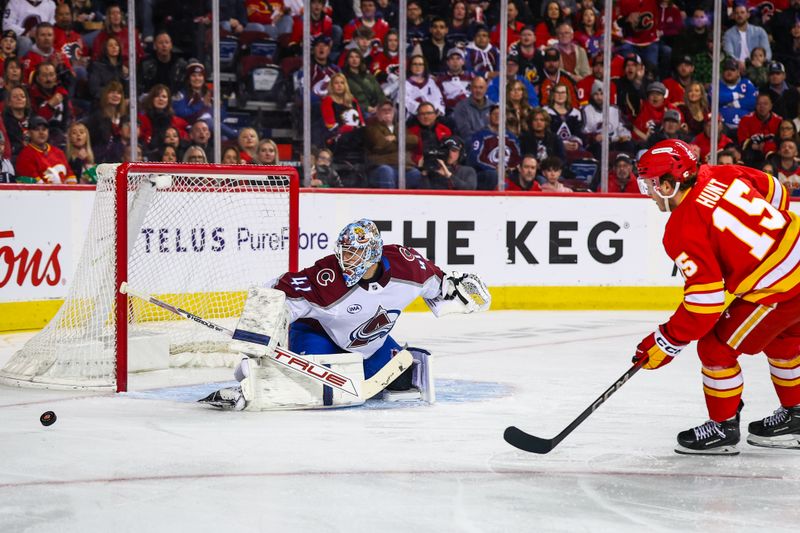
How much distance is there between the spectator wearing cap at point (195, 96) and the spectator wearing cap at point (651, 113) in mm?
3238

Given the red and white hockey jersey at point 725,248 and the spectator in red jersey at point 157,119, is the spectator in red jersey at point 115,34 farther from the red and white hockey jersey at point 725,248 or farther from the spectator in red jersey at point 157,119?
the red and white hockey jersey at point 725,248

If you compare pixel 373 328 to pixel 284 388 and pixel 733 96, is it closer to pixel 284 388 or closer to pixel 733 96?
pixel 284 388

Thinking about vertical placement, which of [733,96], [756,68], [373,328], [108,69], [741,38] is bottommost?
[373,328]

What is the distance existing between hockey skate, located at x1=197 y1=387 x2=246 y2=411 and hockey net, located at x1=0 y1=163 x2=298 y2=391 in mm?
532

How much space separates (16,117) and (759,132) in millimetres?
5384

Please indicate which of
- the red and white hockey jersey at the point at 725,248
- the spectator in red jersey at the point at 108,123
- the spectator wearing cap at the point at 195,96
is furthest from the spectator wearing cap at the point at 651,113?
the red and white hockey jersey at the point at 725,248

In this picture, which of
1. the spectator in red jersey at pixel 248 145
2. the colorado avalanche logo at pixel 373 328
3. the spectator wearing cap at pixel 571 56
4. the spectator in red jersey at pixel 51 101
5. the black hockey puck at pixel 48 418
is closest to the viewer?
the black hockey puck at pixel 48 418

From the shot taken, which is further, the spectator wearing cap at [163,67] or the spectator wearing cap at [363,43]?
the spectator wearing cap at [363,43]

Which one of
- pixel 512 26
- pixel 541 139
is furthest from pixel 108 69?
pixel 541 139

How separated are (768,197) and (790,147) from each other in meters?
5.47

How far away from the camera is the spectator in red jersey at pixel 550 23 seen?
8.48 m

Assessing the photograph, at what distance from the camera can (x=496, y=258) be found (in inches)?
308

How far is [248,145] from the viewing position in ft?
24.1

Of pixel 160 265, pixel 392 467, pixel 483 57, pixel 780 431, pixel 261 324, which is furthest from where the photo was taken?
pixel 483 57
